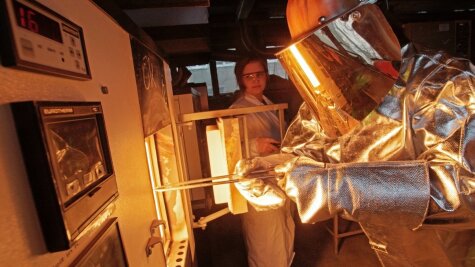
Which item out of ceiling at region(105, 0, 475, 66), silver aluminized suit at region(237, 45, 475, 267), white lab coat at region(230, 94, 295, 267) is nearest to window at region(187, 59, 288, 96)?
ceiling at region(105, 0, 475, 66)

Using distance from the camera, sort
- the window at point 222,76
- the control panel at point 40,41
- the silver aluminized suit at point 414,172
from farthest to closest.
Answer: the window at point 222,76 → the silver aluminized suit at point 414,172 → the control panel at point 40,41

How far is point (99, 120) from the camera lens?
0.53m

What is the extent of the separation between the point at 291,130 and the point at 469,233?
100 centimetres

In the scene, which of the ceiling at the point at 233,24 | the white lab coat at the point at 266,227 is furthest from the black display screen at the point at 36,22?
the white lab coat at the point at 266,227

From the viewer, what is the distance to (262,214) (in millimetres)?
1870

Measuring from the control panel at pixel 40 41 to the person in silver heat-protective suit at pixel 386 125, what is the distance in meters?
0.74

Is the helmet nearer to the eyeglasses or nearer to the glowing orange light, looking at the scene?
Result: the glowing orange light

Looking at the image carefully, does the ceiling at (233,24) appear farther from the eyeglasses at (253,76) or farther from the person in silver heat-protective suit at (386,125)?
the person in silver heat-protective suit at (386,125)

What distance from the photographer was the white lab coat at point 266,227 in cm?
190

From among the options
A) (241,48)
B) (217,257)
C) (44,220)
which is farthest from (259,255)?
(241,48)

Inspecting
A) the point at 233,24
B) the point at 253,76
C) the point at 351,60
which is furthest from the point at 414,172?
the point at 233,24

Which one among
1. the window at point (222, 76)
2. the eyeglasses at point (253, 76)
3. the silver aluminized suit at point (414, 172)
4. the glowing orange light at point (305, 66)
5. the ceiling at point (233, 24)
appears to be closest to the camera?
the silver aluminized suit at point (414, 172)

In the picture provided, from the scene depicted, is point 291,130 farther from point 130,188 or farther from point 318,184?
point 130,188

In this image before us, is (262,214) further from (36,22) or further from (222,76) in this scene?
(222,76)
